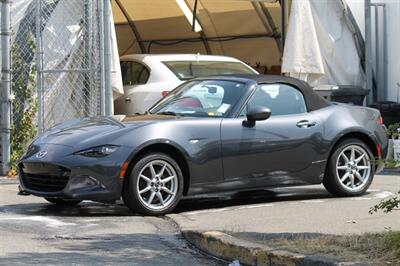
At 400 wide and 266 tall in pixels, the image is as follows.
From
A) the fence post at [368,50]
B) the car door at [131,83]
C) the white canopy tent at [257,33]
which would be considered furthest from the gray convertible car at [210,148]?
the fence post at [368,50]

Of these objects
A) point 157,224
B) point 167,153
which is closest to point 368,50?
point 167,153

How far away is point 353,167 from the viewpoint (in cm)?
941

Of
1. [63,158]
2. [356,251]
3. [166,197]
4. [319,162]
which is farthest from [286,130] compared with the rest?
[356,251]

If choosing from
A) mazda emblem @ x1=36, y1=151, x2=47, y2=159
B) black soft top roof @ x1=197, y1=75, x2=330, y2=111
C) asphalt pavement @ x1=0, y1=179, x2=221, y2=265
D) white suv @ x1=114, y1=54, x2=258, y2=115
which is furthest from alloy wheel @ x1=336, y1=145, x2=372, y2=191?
white suv @ x1=114, y1=54, x2=258, y2=115

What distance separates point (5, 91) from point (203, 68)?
12.0 feet

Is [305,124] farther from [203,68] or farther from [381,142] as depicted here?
[203,68]

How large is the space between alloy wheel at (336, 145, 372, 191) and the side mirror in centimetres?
119

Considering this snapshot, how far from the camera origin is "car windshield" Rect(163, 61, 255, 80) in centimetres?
1312

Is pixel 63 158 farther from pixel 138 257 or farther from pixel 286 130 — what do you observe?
pixel 286 130

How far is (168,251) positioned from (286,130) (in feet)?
8.96

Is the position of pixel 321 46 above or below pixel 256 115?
above

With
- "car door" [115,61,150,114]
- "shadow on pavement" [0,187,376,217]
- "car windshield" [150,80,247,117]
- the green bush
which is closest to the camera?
"shadow on pavement" [0,187,376,217]

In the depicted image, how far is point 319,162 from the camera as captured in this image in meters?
9.10

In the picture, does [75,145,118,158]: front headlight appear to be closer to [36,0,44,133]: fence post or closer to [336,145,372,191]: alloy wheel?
[336,145,372,191]: alloy wheel
